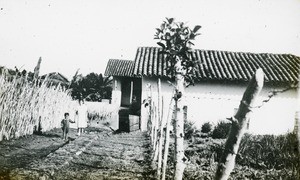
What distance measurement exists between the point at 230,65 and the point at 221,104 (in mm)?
2414

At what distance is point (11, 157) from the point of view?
7258 mm

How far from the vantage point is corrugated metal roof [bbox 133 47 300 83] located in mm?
15805

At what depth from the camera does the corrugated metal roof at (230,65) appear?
15.8 meters

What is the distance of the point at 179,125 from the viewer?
4785 millimetres

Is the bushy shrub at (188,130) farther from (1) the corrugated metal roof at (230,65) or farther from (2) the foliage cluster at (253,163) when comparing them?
(2) the foliage cluster at (253,163)

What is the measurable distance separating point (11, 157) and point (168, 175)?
11.6ft

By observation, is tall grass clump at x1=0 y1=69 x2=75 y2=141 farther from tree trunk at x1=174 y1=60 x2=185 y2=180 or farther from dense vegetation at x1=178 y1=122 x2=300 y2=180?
tree trunk at x1=174 y1=60 x2=185 y2=180

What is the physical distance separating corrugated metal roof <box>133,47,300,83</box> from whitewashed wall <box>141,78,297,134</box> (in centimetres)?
52

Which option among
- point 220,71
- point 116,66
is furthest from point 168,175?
point 116,66

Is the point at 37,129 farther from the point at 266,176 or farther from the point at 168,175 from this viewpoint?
the point at 266,176

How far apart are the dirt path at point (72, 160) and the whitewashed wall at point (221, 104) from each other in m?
5.56

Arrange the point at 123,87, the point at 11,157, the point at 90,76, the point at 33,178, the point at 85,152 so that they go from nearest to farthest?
the point at 33,178, the point at 11,157, the point at 85,152, the point at 123,87, the point at 90,76

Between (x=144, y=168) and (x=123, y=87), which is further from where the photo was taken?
(x=123, y=87)

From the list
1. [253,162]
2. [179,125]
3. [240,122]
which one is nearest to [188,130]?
[253,162]
